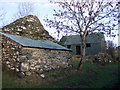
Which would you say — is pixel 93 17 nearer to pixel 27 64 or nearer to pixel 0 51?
pixel 27 64

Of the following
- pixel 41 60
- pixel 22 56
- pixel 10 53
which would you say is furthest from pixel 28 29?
pixel 22 56

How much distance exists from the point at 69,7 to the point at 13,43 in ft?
18.3

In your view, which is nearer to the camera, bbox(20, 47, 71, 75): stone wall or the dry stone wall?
the dry stone wall

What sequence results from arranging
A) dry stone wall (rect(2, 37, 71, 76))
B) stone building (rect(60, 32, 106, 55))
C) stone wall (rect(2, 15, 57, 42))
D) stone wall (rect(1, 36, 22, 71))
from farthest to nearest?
stone building (rect(60, 32, 106, 55)), stone wall (rect(2, 15, 57, 42)), stone wall (rect(1, 36, 22, 71)), dry stone wall (rect(2, 37, 71, 76))

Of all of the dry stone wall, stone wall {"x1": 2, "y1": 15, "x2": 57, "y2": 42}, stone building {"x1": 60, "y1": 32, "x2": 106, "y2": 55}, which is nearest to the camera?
the dry stone wall

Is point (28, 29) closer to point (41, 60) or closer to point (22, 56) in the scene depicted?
point (41, 60)

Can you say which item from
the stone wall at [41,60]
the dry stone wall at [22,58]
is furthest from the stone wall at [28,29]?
the dry stone wall at [22,58]

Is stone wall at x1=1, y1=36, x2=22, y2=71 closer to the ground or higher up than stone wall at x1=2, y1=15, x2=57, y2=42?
closer to the ground

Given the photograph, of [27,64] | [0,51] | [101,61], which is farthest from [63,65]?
[101,61]

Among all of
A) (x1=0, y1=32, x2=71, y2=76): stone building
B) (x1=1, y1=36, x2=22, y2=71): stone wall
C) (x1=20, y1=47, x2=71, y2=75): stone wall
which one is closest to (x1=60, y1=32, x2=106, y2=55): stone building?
(x1=20, y1=47, x2=71, y2=75): stone wall

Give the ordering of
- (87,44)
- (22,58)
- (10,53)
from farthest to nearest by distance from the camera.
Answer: (87,44) → (10,53) → (22,58)

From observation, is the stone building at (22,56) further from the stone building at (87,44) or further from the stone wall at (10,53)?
the stone building at (87,44)

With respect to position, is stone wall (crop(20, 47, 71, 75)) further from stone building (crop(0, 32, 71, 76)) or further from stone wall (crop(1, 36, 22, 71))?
stone wall (crop(1, 36, 22, 71))

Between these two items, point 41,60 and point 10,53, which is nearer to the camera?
point 10,53
